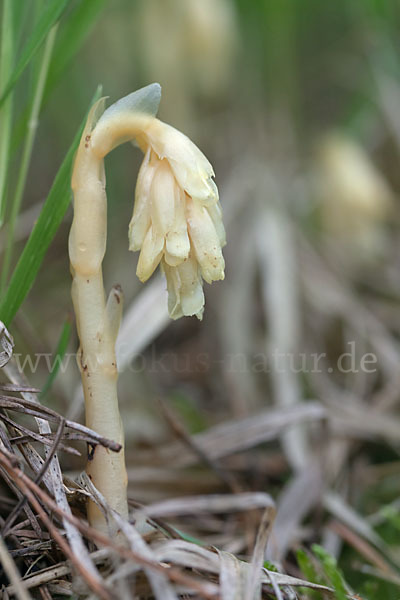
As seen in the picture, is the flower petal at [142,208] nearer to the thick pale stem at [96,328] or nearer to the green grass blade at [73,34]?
the thick pale stem at [96,328]

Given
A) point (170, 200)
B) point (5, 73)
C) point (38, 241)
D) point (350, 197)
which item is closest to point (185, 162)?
point (170, 200)

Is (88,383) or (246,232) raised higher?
(88,383)

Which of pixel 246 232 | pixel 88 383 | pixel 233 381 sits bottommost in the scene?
pixel 233 381

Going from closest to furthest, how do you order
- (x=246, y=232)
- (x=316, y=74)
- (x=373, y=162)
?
(x=246, y=232) < (x=373, y=162) < (x=316, y=74)

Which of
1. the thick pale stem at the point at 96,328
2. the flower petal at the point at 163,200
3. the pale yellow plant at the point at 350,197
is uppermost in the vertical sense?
the flower petal at the point at 163,200

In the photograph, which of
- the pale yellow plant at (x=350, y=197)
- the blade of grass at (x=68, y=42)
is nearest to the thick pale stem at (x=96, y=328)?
the blade of grass at (x=68, y=42)

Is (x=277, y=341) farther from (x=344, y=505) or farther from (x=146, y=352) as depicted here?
(x=344, y=505)

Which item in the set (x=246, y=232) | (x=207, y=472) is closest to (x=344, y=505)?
(x=207, y=472)
